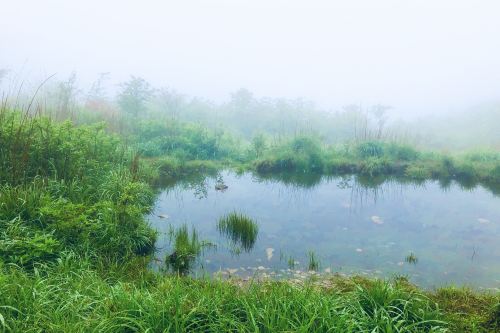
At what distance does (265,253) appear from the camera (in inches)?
229

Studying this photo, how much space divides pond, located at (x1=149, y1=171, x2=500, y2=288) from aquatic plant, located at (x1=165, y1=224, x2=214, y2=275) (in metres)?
0.14

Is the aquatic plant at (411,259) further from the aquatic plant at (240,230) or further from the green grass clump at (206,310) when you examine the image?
the aquatic plant at (240,230)

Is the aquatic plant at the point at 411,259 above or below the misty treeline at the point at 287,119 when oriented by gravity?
below

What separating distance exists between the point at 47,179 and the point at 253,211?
428 cm

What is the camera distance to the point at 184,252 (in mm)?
5348

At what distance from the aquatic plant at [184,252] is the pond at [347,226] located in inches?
5.6

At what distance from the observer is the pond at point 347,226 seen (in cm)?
540

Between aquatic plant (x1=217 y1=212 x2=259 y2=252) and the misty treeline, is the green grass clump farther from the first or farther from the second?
the misty treeline

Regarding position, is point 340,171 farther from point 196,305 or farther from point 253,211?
point 196,305

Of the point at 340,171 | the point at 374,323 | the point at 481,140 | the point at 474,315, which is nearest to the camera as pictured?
the point at 374,323

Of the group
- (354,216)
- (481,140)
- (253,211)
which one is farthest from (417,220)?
(481,140)

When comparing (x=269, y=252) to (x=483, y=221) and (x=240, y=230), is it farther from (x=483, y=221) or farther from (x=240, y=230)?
(x=483, y=221)

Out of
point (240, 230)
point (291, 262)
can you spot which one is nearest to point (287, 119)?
point (240, 230)

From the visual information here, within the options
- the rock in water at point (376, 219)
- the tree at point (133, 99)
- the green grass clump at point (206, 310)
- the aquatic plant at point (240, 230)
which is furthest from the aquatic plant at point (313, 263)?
the tree at point (133, 99)
